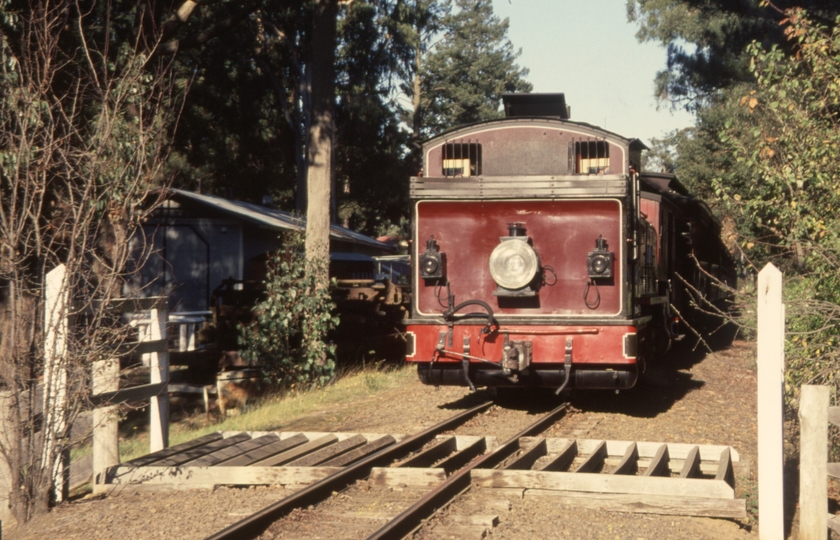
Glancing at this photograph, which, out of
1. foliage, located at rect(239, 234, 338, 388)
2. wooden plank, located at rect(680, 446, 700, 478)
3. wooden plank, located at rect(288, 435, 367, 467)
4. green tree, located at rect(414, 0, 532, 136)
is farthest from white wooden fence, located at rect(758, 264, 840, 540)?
green tree, located at rect(414, 0, 532, 136)

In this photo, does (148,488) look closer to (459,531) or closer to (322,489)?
(322,489)

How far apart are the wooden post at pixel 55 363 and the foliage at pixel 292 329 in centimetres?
707

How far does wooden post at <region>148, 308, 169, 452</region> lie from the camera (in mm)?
7969

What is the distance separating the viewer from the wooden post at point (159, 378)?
7.97 meters

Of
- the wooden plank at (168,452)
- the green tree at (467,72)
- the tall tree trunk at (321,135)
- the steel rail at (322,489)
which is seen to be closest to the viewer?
the steel rail at (322,489)

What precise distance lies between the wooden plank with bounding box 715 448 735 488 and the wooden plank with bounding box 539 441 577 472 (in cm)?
130

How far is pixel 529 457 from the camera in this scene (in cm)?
809

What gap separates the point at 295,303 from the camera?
46.8ft

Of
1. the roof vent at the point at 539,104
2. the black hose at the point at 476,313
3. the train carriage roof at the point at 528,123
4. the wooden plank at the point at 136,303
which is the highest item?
the roof vent at the point at 539,104

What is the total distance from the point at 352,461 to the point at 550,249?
3.85 meters

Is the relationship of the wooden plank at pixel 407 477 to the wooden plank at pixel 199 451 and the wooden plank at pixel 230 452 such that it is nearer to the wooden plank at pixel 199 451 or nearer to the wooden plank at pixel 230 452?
the wooden plank at pixel 230 452

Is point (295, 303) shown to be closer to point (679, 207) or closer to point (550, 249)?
point (550, 249)

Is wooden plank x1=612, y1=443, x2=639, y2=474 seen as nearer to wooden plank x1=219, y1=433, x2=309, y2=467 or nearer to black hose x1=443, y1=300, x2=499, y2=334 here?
black hose x1=443, y1=300, x2=499, y2=334

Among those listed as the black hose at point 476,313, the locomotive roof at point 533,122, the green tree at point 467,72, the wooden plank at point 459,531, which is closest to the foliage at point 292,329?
the locomotive roof at point 533,122
